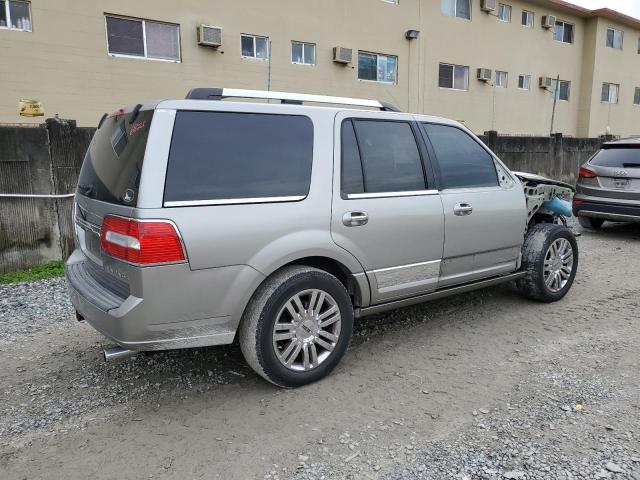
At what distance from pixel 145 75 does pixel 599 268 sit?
10427 mm

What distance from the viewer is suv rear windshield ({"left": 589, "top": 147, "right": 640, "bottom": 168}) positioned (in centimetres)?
779

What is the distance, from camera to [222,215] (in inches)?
112

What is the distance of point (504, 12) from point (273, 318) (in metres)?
20.7

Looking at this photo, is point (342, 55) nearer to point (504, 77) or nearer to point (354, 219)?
point (504, 77)

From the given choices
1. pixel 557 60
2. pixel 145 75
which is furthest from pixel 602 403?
pixel 557 60

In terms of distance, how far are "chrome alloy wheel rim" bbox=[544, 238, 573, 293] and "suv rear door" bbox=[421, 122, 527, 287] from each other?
0.48 meters

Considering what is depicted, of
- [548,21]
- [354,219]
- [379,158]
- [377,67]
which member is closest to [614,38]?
[548,21]

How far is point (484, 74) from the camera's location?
1889cm

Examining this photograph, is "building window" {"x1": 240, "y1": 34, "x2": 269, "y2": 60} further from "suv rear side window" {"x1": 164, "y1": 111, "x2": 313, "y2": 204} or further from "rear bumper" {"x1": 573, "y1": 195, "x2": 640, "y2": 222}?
"suv rear side window" {"x1": 164, "y1": 111, "x2": 313, "y2": 204}

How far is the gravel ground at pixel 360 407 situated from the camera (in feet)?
8.32

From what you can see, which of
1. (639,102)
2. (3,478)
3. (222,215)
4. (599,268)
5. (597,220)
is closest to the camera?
(3,478)

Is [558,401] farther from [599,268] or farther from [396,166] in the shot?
[599,268]

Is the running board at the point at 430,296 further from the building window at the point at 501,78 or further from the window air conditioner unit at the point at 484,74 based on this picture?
the building window at the point at 501,78

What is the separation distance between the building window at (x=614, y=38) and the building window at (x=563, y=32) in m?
2.61
